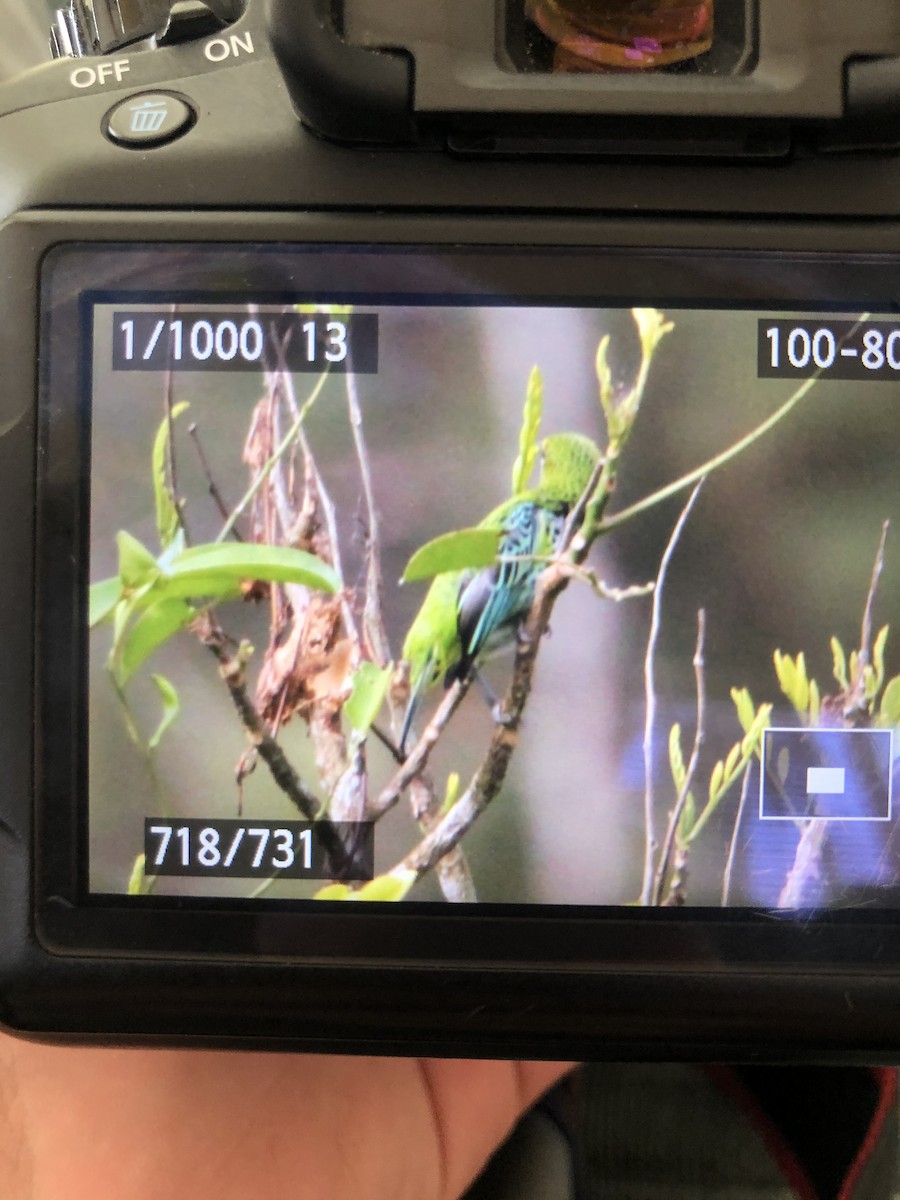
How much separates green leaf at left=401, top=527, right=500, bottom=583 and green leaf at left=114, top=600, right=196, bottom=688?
0.24 ft

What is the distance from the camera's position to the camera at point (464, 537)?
13.6 inches

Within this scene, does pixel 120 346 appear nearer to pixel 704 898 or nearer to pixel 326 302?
pixel 326 302

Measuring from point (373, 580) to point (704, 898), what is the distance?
14 centimetres

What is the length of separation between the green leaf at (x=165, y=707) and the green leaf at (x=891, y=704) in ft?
0.72

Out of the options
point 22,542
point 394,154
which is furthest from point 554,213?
point 22,542

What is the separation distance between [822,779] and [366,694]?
0.14 metres

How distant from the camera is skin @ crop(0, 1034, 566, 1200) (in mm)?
428

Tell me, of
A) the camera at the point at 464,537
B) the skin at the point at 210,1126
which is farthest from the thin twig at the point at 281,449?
the skin at the point at 210,1126

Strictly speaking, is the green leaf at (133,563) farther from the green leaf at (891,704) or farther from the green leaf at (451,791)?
the green leaf at (891,704)

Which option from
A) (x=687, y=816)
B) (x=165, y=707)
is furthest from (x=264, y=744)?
(x=687, y=816)

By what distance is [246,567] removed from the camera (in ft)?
1.14

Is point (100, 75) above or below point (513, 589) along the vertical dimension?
above

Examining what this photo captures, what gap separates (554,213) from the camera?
13.7 inches

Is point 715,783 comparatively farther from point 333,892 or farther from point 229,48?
point 229,48
